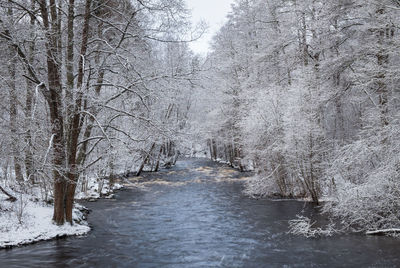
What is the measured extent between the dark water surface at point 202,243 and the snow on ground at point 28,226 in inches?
13.1

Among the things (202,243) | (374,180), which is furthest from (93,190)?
(374,180)

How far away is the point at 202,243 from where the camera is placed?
9.10 meters

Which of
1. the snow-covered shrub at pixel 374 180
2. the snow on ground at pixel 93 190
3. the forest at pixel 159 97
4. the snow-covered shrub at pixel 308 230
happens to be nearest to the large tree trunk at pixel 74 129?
the forest at pixel 159 97

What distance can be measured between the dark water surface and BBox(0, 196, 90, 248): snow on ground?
1.09 feet

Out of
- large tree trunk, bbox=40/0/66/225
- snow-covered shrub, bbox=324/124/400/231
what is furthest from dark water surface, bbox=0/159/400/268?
large tree trunk, bbox=40/0/66/225

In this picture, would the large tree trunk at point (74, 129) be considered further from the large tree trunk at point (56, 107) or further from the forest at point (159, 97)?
the large tree trunk at point (56, 107)

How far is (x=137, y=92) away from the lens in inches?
362

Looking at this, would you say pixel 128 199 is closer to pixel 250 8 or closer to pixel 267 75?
pixel 267 75

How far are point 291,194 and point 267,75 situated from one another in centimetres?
896

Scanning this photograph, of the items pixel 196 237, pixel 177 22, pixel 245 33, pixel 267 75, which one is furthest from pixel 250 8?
pixel 196 237

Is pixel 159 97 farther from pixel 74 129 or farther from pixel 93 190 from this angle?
pixel 93 190

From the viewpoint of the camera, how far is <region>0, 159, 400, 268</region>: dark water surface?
748 cm

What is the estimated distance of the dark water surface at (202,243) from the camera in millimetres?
7477

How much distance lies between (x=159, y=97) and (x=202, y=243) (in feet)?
14.3
